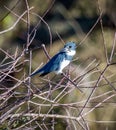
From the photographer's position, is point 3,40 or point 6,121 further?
point 3,40

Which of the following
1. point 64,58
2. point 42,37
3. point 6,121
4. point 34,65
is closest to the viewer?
point 6,121

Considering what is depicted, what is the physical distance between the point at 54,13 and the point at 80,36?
766 mm

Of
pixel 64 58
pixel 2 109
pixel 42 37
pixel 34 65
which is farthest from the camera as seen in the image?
pixel 42 37

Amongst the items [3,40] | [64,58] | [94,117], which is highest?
[64,58]

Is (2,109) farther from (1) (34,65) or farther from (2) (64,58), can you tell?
(1) (34,65)

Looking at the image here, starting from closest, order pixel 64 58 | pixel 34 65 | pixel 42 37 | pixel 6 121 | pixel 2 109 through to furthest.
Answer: pixel 2 109
pixel 6 121
pixel 64 58
pixel 34 65
pixel 42 37

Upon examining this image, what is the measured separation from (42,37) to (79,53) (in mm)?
675

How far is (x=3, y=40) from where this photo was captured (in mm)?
6543

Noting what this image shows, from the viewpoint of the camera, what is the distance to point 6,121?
114 inches

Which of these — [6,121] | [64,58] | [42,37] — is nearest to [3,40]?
[42,37]

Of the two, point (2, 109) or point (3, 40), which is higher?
point (2, 109)

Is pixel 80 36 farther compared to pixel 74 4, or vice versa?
pixel 74 4

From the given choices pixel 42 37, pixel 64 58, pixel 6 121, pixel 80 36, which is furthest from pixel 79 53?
pixel 6 121

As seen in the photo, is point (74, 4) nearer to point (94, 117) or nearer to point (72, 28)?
point (72, 28)
